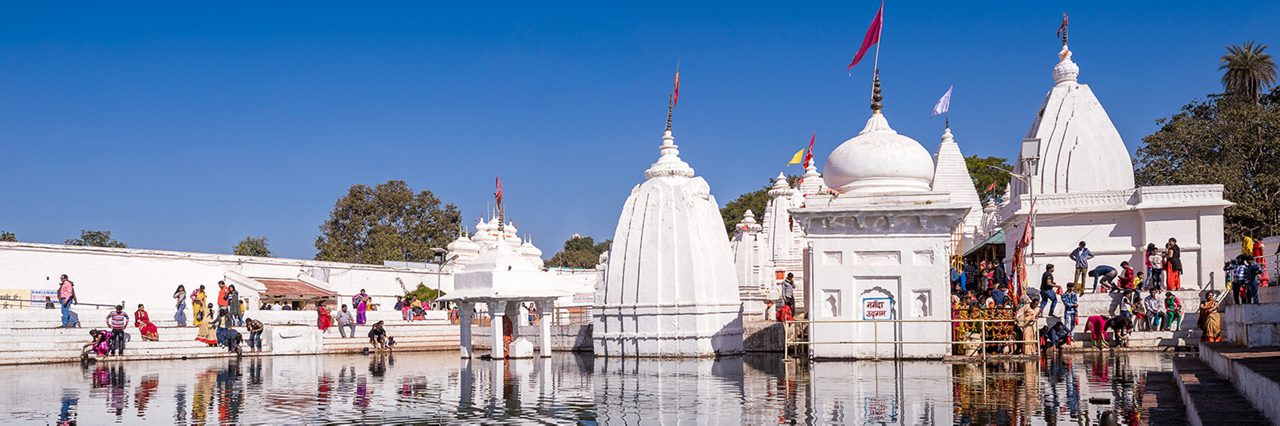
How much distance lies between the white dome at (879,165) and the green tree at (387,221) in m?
51.7

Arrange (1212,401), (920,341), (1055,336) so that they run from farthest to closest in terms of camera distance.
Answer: (1055,336)
(920,341)
(1212,401)

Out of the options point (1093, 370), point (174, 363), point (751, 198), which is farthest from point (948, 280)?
point (751, 198)

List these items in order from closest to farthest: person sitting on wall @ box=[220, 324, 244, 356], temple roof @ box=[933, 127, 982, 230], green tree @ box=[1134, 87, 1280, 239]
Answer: person sitting on wall @ box=[220, 324, 244, 356], green tree @ box=[1134, 87, 1280, 239], temple roof @ box=[933, 127, 982, 230]

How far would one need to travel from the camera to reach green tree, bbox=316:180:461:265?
7181 cm

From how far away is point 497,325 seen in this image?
25016mm

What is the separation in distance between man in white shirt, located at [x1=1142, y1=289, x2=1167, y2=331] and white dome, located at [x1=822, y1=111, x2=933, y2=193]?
5.89m

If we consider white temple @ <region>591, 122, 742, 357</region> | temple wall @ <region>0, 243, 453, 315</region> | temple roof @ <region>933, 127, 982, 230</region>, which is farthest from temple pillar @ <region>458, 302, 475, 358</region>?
temple roof @ <region>933, 127, 982, 230</region>

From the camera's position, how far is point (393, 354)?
97.3ft

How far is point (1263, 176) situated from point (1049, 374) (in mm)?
33316

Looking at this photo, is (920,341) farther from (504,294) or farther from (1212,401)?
(1212,401)

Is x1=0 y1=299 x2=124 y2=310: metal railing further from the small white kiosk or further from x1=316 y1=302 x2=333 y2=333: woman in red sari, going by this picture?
the small white kiosk

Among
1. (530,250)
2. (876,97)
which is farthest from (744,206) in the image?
(876,97)

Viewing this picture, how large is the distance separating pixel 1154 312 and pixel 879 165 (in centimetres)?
738

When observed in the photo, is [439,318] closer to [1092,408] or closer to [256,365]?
[256,365]
